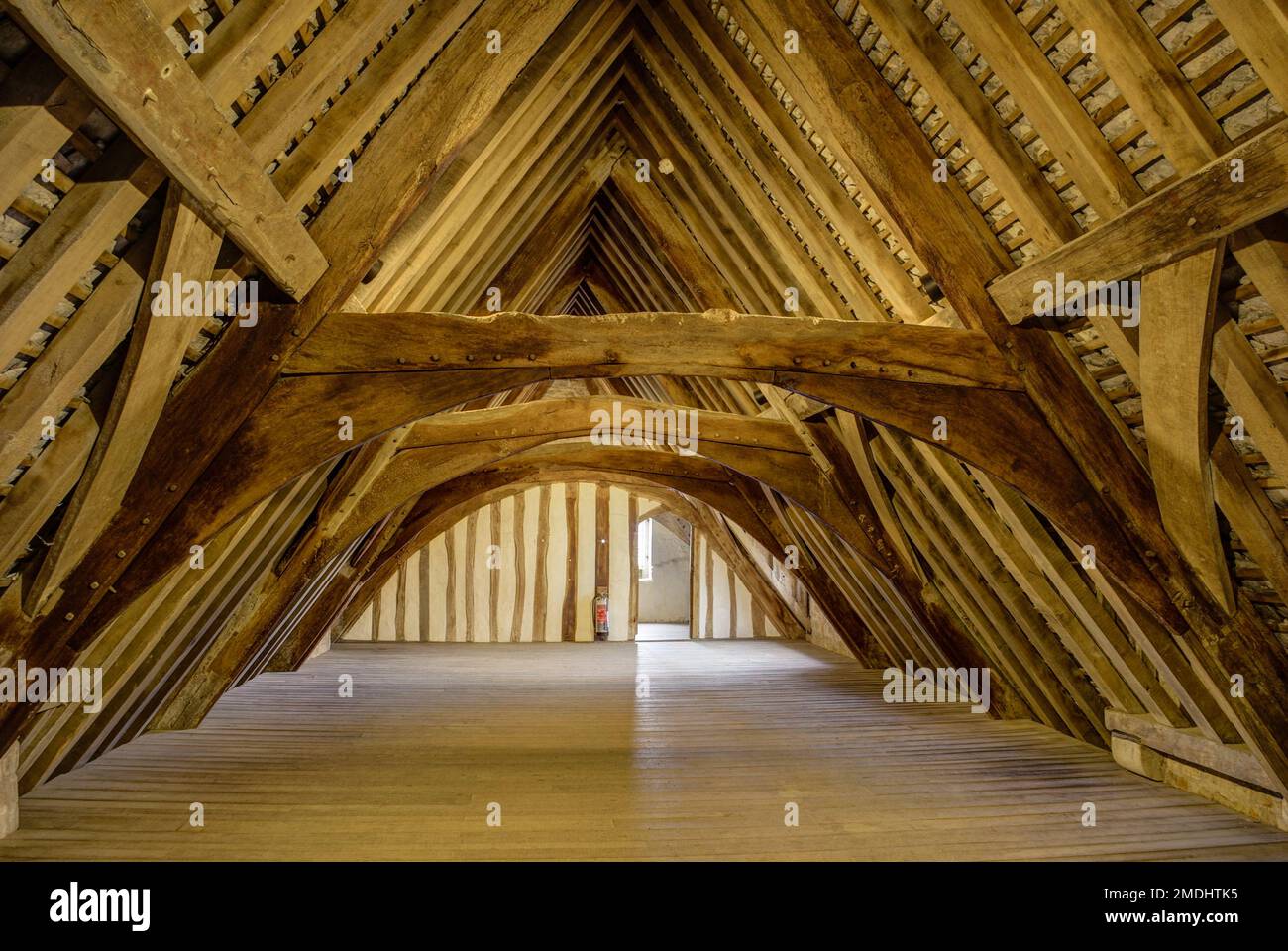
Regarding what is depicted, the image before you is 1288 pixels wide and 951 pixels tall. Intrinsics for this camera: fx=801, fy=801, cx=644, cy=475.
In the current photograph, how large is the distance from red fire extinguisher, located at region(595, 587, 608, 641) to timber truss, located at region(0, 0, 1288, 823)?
5.43m

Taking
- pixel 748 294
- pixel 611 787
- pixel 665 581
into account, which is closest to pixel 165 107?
pixel 611 787

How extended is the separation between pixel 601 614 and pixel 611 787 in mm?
6328

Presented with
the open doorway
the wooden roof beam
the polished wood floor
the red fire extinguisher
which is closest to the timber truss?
the wooden roof beam

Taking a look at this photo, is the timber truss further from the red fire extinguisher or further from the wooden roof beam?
the red fire extinguisher

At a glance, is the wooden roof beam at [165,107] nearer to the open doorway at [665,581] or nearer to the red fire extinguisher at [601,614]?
the red fire extinguisher at [601,614]

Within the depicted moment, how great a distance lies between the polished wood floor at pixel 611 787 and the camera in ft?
10.2

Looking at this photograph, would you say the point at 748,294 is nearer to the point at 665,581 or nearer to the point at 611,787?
the point at 611,787

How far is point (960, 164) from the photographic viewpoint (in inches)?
117

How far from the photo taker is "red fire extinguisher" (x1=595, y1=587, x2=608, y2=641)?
10.1m

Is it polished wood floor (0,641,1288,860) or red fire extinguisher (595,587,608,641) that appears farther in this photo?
red fire extinguisher (595,587,608,641)

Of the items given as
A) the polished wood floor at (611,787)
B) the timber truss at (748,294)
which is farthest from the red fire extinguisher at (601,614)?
the timber truss at (748,294)
